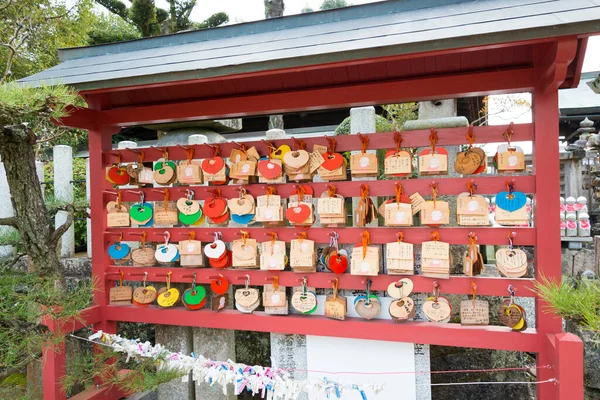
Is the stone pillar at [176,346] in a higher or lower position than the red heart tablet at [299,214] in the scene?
lower

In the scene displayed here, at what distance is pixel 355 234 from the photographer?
2459mm

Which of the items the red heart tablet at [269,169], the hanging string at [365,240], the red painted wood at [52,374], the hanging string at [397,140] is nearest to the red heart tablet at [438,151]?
the hanging string at [397,140]

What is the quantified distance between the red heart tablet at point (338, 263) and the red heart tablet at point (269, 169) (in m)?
0.67

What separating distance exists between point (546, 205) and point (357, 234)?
109cm

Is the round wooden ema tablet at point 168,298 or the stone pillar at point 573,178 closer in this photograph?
the round wooden ema tablet at point 168,298

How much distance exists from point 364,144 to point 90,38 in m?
8.66

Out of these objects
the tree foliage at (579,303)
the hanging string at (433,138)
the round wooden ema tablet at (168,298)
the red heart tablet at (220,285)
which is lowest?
the round wooden ema tablet at (168,298)

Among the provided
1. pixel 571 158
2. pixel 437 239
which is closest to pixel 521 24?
pixel 437 239

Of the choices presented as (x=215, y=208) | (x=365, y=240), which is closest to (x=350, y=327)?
(x=365, y=240)

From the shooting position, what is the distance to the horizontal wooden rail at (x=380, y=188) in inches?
87.0

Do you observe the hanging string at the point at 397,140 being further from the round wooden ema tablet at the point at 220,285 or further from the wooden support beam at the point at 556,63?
the round wooden ema tablet at the point at 220,285

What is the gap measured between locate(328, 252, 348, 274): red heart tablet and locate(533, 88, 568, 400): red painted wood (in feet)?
3.63

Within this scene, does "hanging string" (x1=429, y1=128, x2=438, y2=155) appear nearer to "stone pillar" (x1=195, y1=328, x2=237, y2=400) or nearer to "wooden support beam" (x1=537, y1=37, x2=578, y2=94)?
"wooden support beam" (x1=537, y1=37, x2=578, y2=94)

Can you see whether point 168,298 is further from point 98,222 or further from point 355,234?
point 355,234
